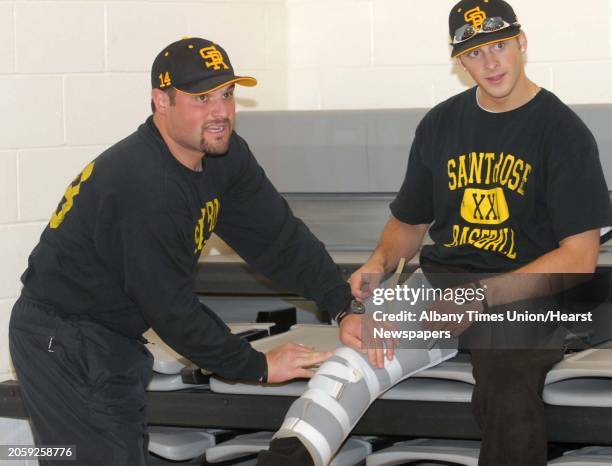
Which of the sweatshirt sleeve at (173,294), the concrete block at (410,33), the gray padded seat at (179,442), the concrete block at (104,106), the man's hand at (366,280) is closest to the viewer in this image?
the sweatshirt sleeve at (173,294)

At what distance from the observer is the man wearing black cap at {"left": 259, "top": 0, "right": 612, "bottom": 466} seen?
2.19m

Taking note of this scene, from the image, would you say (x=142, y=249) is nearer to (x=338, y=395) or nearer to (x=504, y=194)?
(x=338, y=395)

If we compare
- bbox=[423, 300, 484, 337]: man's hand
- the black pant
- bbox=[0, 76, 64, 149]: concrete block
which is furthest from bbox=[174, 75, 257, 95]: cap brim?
bbox=[0, 76, 64, 149]: concrete block

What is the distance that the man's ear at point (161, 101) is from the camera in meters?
2.15

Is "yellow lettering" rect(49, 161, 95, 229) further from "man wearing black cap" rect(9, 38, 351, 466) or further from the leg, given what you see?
the leg

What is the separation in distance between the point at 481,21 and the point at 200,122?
0.74 meters

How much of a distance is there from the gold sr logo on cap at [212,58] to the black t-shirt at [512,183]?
65cm

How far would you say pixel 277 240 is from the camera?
7.81 feet

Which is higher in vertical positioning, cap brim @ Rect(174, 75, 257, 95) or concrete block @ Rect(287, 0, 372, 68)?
concrete block @ Rect(287, 0, 372, 68)

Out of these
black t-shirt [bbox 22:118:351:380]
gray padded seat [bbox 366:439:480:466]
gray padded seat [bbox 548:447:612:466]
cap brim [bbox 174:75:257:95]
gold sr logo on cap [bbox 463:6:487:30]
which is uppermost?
gold sr logo on cap [bbox 463:6:487:30]

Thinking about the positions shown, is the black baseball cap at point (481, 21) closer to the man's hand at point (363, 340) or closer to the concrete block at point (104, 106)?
the man's hand at point (363, 340)

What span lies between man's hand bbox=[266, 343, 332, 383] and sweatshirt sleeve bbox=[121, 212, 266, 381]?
0.04 metres

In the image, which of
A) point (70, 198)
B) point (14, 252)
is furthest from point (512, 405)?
point (14, 252)

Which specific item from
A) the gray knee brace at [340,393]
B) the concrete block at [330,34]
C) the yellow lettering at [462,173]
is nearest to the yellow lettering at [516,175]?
the yellow lettering at [462,173]
